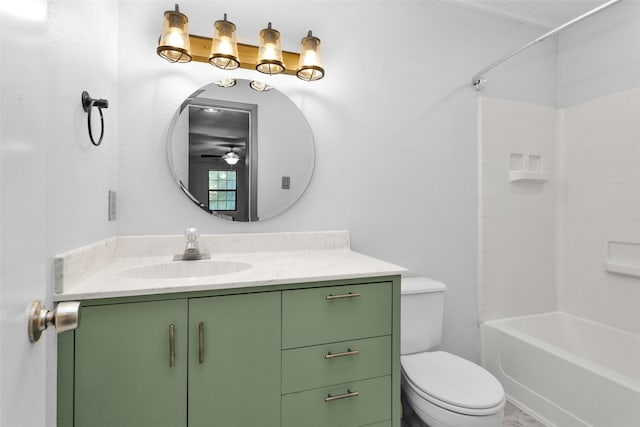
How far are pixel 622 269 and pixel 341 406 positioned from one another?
6.55 ft

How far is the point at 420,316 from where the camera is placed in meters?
1.77

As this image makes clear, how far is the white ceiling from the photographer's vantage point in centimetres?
215

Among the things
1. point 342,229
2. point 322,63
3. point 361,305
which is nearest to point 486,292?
point 342,229

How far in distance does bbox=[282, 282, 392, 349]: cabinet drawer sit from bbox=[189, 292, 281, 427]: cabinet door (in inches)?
2.1

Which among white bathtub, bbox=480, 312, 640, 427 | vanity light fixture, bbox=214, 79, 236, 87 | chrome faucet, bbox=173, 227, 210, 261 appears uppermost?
vanity light fixture, bbox=214, 79, 236, 87

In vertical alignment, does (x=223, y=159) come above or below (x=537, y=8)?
below

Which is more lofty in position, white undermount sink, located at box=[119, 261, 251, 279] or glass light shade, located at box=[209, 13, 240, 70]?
glass light shade, located at box=[209, 13, 240, 70]

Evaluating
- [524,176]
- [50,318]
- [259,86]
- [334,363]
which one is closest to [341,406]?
[334,363]

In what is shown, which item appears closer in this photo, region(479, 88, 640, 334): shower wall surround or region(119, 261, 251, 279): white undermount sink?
region(119, 261, 251, 279): white undermount sink

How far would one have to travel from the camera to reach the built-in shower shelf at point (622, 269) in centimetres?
201

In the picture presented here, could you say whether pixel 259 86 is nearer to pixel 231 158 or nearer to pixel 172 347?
pixel 231 158

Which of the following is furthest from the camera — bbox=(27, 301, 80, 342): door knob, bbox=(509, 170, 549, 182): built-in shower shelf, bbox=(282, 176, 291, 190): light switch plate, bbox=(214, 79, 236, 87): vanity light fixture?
bbox=(509, 170, 549, 182): built-in shower shelf

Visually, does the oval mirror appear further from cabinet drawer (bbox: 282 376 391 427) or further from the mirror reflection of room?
cabinet drawer (bbox: 282 376 391 427)

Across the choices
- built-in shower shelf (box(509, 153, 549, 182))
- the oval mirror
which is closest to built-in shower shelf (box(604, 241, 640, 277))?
built-in shower shelf (box(509, 153, 549, 182))
